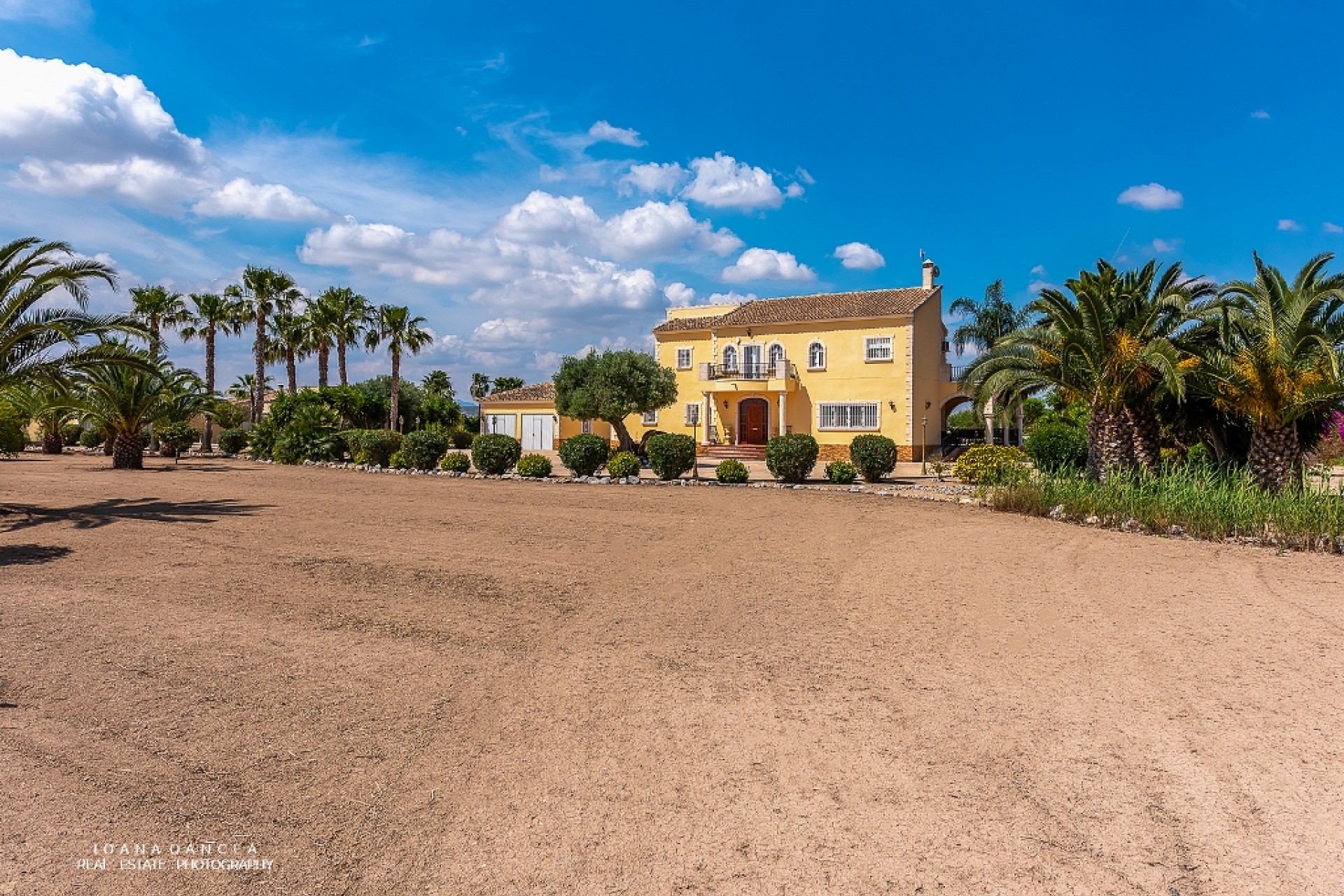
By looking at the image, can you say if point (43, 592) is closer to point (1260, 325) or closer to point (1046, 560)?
point (1046, 560)

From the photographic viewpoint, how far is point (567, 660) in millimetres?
5527

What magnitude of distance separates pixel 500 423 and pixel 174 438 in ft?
57.6

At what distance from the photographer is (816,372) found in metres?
34.1

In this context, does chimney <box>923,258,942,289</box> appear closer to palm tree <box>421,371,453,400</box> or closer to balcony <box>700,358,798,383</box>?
balcony <box>700,358,798,383</box>

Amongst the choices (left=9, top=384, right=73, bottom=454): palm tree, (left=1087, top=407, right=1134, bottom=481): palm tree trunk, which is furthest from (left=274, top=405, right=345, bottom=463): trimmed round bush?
(left=1087, top=407, right=1134, bottom=481): palm tree trunk

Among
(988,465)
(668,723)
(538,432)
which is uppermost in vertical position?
(538,432)

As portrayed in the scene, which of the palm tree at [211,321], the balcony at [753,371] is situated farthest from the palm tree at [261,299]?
the balcony at [753,371]

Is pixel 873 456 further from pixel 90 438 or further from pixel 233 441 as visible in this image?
pixel 90 438

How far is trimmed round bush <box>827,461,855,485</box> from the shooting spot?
62.3 ft

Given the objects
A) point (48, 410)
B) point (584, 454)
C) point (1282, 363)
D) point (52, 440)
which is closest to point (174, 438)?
point (48, 410)

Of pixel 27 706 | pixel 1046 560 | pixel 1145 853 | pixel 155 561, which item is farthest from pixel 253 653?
pixel 1046 560

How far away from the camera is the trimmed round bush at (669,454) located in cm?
1945

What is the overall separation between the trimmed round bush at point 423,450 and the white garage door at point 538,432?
1765cm

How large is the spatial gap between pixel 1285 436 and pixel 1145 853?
13.0m
